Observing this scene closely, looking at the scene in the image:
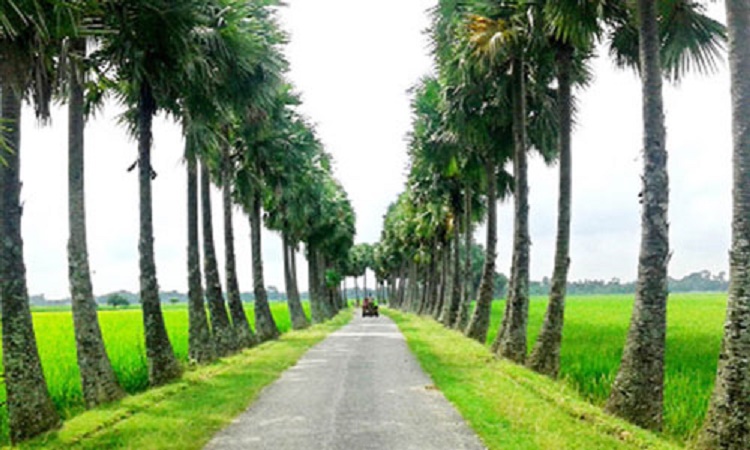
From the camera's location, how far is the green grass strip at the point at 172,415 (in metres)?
9.42

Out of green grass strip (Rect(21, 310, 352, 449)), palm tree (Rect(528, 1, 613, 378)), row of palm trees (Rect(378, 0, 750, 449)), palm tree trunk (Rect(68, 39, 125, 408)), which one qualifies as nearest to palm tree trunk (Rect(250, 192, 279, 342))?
row of palm trees (Rect(378, 0, 750, 449))

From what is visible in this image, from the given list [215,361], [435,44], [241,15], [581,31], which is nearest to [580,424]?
[581,31]

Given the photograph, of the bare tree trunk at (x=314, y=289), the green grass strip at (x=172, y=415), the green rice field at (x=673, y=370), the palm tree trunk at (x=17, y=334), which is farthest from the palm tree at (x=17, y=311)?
the bare tree trunk at (x=314, y=289)

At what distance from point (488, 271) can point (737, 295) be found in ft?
59.9

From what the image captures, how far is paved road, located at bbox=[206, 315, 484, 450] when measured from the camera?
8922 millimetres

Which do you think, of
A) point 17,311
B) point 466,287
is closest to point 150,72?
point 17,311

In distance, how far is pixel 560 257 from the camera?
16719 millimetres

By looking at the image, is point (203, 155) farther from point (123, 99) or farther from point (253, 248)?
point (253, 248)

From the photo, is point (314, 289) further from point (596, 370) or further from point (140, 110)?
point (596, 370)

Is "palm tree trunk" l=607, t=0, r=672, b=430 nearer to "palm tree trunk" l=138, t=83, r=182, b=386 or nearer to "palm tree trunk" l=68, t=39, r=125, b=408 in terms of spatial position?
"palm tree trunk" l=68, t=39, r=125, b=408

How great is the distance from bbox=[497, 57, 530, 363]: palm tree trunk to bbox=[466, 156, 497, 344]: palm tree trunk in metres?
5.79

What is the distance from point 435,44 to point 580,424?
15.0m

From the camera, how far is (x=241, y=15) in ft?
52.4

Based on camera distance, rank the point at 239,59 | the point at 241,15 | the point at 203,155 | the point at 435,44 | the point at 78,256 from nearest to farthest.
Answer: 1. the point at 78,256
2. the point at 241,15
3. the point at 239,59
4. the point at 203,155
5. the point at 435,44
